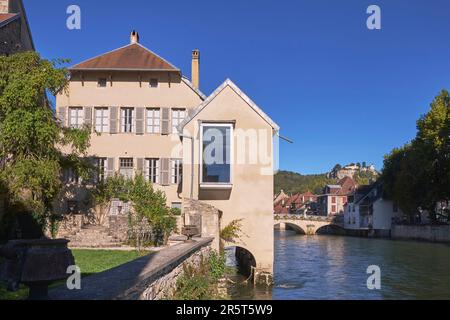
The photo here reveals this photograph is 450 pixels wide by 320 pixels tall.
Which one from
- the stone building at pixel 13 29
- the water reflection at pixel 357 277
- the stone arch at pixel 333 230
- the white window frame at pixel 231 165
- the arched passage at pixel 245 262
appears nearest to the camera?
the white window frame at pixel 231 165

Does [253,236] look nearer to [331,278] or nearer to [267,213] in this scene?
[267,213]

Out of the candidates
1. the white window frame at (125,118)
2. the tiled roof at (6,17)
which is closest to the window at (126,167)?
the white window frame at (125,118)

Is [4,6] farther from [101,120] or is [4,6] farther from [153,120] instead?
[153,120]

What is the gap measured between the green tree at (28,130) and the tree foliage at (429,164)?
40957 millimetres

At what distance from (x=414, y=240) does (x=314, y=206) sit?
52470mm

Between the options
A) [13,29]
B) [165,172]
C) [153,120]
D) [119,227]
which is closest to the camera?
[119,227]

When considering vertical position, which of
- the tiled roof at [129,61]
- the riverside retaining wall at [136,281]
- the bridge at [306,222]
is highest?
the tiled roof at [129,61]

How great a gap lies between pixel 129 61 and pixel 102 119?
3.75 metres

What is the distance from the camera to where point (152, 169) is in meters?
28.0

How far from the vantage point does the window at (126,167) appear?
27.9 meters

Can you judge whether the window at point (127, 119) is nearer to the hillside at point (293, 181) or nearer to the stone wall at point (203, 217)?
the stone wall at point (203, 217)

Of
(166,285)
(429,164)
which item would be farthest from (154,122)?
(429,164)

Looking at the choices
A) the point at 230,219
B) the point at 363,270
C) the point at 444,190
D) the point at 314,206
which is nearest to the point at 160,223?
the point at 230,219

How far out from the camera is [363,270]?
1110 inches
